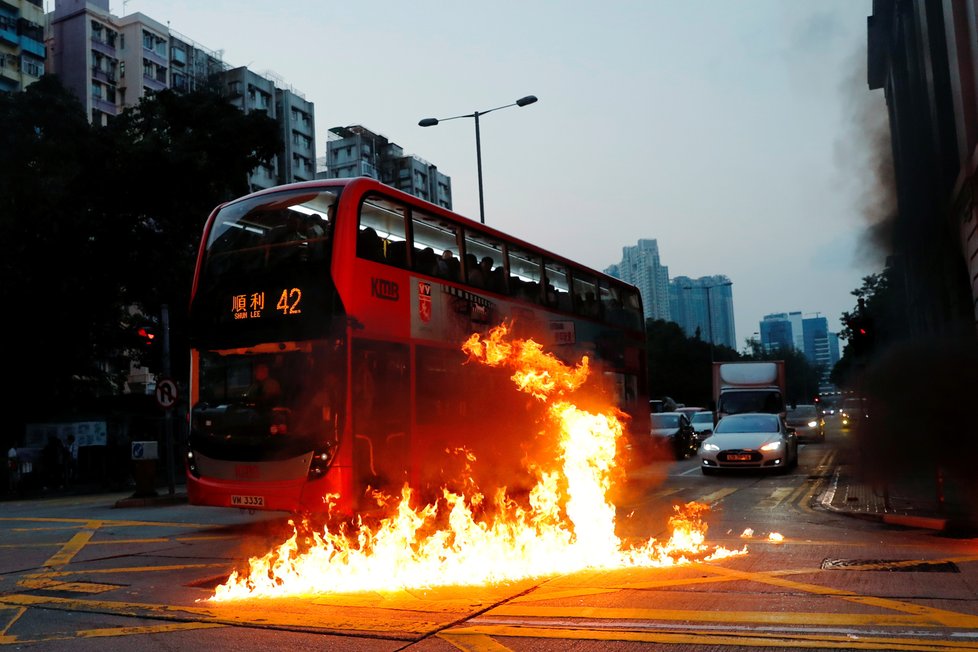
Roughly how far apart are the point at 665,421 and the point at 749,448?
923 cm

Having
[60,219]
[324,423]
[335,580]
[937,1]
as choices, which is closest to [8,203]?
[60,219]

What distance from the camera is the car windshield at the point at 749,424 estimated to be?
19.7 metres

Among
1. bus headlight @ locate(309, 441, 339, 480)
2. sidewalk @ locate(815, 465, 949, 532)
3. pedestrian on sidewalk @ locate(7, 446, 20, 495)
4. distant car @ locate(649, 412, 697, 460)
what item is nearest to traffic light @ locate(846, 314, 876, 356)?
sidewalk @ locate(815, 465, 949, 532)

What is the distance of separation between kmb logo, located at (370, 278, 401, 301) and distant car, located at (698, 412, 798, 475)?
1078cm

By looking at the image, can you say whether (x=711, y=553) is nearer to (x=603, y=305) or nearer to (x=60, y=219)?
(x=603, y=305)

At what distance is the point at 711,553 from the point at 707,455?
10.6m

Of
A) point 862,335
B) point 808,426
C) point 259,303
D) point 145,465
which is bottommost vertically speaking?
point 808,426

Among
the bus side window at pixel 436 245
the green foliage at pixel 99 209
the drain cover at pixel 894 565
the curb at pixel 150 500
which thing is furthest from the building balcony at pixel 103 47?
the drain cover at pixel 894 565

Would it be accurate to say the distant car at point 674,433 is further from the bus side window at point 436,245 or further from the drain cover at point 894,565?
the drain cover at point 894,565

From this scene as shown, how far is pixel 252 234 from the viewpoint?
1055 cm

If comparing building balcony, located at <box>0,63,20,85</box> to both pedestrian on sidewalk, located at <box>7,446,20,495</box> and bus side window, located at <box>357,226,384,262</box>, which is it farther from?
bus side window, located at <box>357,226,384,262</box>

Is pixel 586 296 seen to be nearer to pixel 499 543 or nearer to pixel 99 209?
pixel 499 543

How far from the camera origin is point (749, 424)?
65.5 ft

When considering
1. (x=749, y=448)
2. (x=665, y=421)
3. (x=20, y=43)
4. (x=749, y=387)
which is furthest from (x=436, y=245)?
(x=20, y=43)
